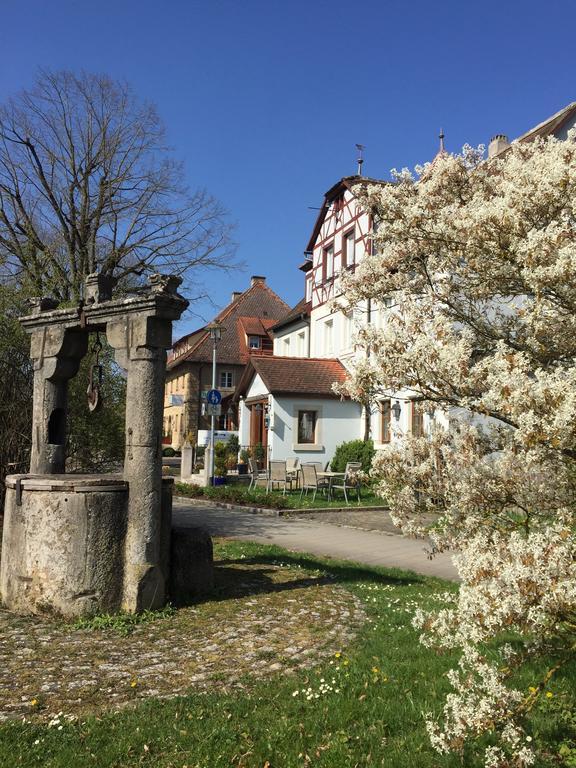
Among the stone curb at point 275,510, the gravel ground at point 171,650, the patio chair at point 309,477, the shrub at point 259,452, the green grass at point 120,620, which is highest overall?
the shrub at point 259,452

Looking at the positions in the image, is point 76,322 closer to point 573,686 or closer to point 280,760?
point 280,760

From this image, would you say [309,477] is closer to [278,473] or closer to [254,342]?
[278,473]

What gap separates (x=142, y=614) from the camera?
617 cm

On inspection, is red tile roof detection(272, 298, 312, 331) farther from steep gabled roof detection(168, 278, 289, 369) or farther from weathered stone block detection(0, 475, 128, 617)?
weathered stone block detection(0, 475, 128, 617)

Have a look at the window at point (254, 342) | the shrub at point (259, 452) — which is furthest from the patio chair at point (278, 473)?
the window at point (254, 342)

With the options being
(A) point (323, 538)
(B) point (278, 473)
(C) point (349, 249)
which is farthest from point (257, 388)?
(A) point (323, 538)

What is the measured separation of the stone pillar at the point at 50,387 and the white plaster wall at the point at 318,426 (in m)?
17.5

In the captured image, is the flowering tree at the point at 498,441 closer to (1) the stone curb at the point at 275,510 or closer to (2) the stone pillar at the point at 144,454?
(2) the stone pillar at the point at 144,454

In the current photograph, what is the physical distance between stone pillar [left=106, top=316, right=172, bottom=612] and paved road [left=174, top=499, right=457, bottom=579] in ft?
13.3

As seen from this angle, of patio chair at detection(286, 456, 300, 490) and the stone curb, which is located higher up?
patio chair at detection(286, 456, 300, 490)

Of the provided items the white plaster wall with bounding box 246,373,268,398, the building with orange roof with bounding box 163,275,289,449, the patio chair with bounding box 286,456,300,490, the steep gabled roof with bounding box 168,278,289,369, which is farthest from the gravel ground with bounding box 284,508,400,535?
the steep gabled roof with bounding box 168,278,289,369

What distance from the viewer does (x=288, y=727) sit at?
3789mm

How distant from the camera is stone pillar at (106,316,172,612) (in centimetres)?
625

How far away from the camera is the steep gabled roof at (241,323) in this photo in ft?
147
